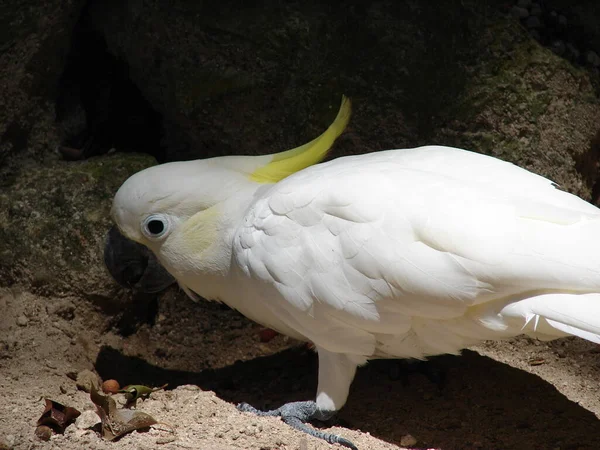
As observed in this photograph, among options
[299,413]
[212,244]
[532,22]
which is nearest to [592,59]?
[532,22]

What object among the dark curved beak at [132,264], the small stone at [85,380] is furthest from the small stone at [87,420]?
the dark curved beak at [132,264]

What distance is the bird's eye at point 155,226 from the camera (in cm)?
308

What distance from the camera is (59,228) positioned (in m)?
3.59

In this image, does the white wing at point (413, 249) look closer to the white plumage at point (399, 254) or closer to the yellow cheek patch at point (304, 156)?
the white plumage at point (399, 254)

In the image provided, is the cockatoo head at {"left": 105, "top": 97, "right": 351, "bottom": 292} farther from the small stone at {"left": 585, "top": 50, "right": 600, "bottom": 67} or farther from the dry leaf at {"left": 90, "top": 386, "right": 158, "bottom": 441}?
the small stone at {"left": 585, "top": 50, "right": 600, "bottom": 67}

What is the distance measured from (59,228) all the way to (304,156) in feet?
4.08

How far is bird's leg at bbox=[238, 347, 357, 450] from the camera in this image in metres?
2.86

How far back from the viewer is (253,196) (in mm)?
3068

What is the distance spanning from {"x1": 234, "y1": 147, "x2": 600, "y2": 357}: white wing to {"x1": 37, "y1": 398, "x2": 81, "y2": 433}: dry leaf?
791mm

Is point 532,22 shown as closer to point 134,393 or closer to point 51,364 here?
point 134,393

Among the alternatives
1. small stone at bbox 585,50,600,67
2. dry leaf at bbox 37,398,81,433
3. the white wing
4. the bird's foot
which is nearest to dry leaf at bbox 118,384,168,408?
dry leaf at bbox 37,398,81,433

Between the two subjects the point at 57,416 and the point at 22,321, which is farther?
the point at 22,321

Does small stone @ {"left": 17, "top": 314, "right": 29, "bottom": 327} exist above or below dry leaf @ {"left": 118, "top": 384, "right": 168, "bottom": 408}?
above

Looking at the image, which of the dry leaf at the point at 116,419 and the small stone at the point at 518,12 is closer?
the dry leaf at the point at 116,419
